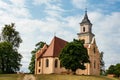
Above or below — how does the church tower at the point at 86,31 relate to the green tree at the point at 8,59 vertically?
above

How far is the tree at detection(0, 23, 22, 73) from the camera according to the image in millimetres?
78000

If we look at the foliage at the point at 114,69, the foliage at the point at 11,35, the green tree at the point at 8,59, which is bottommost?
the foliage at the point at 114,69

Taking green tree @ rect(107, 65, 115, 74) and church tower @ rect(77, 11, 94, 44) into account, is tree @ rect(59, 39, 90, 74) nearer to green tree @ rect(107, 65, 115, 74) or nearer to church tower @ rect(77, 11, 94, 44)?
church tower @ rect(77, 11, 94, 44)

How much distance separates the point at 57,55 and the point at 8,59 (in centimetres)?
1453

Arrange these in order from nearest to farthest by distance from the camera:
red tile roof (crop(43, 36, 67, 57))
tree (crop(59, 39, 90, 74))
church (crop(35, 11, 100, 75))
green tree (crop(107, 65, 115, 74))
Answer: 1. tree (crop(59, 39, 90, 74))
2. church (crop(35, 11, 100, 75))
3. red tile roof (crop(43, 36, 67, 57))
4. green tree (crop(107, 65, 115, 74))

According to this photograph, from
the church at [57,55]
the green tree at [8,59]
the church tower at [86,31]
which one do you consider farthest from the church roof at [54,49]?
the church tower at [86,31]

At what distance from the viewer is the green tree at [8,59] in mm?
77500

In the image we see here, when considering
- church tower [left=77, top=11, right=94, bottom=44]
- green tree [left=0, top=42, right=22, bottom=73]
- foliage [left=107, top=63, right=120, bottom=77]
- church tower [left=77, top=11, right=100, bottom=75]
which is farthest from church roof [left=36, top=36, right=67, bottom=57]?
foliage [left=107, top=63, right=120, bottom=77]

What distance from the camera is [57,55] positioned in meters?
76.5

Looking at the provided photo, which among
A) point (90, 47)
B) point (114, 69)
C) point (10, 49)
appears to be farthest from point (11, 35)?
point (114, 69)

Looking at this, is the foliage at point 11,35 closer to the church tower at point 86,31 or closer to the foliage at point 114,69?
the church tower at point 86,31

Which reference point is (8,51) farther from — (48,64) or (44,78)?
(44,78)

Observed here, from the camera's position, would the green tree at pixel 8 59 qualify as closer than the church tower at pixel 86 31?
Yes

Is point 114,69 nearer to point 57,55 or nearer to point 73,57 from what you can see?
point 57,55
